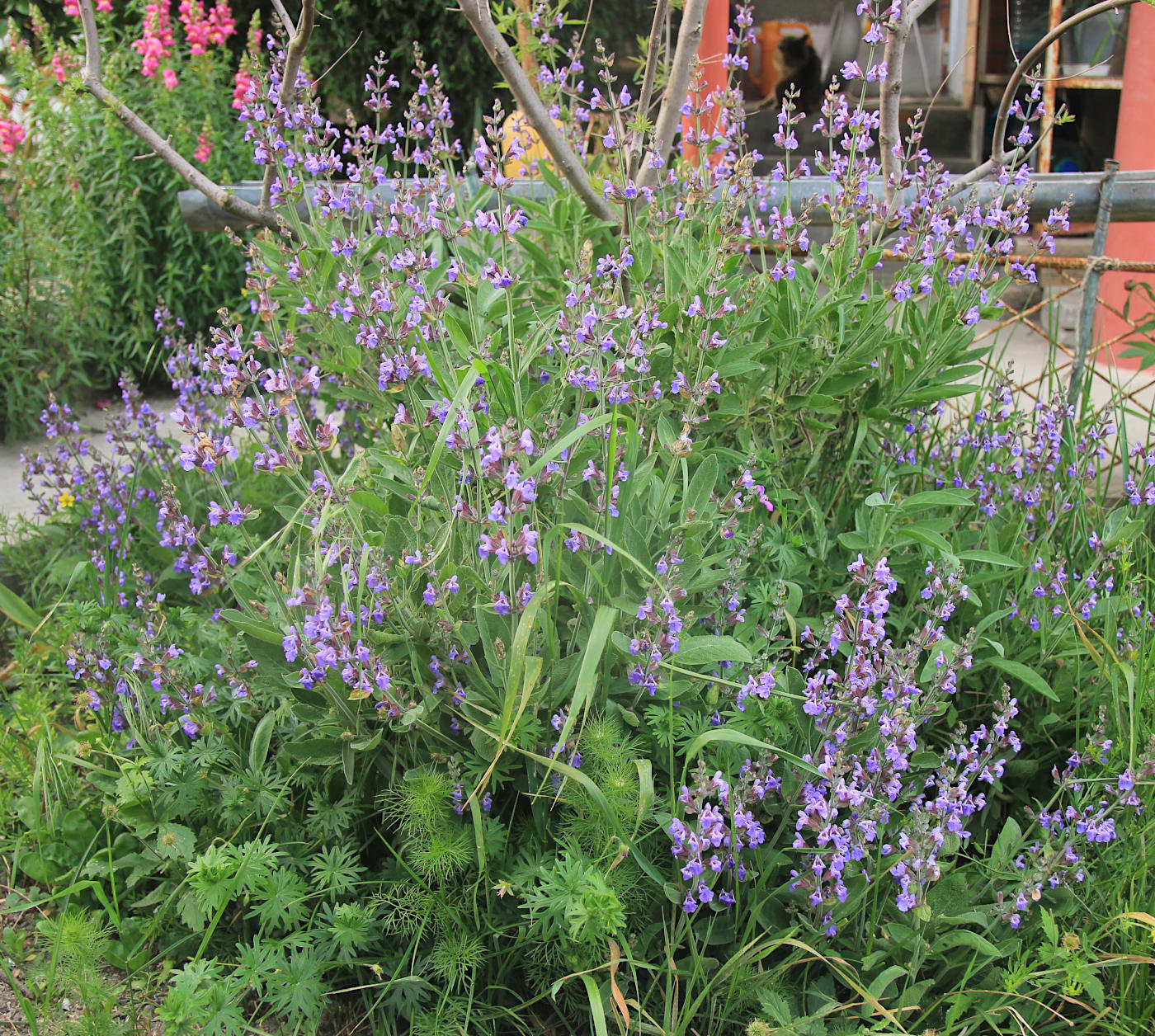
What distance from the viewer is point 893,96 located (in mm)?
2893

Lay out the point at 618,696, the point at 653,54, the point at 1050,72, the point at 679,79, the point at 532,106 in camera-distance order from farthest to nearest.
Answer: the point at 1050,72 → the point at 653,54 → the point at 679,79 → the point at 532,106 → the point at 618,696

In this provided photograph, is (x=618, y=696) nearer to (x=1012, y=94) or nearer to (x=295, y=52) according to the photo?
(x=295, y=52)

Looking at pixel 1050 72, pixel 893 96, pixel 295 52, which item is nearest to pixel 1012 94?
pixel 893 96

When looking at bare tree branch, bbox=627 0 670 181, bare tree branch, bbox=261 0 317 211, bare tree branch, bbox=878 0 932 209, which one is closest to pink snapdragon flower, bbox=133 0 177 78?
bare tree branch, bbox=261 0 317 211

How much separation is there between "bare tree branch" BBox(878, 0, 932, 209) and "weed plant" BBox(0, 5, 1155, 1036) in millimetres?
66

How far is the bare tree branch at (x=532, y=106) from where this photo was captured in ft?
8.07

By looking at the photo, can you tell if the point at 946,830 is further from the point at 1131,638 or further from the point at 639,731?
the point at 1131,638

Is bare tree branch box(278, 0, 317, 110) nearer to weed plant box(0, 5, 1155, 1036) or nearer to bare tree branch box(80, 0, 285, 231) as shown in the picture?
weed plant box(0, 5, 1155, 1036)

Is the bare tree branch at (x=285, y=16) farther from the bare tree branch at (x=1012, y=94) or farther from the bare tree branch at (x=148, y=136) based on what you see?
the bare tree branch at (x=1012, y=94)

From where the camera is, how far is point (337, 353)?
2631 millimetres

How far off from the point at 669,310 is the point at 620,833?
3.84 feet

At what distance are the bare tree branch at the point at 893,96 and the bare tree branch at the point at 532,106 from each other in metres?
0.73

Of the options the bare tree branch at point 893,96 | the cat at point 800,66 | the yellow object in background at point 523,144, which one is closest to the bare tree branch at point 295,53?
the yellow object in background at point 523,144

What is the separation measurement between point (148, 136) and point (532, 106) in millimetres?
1211
